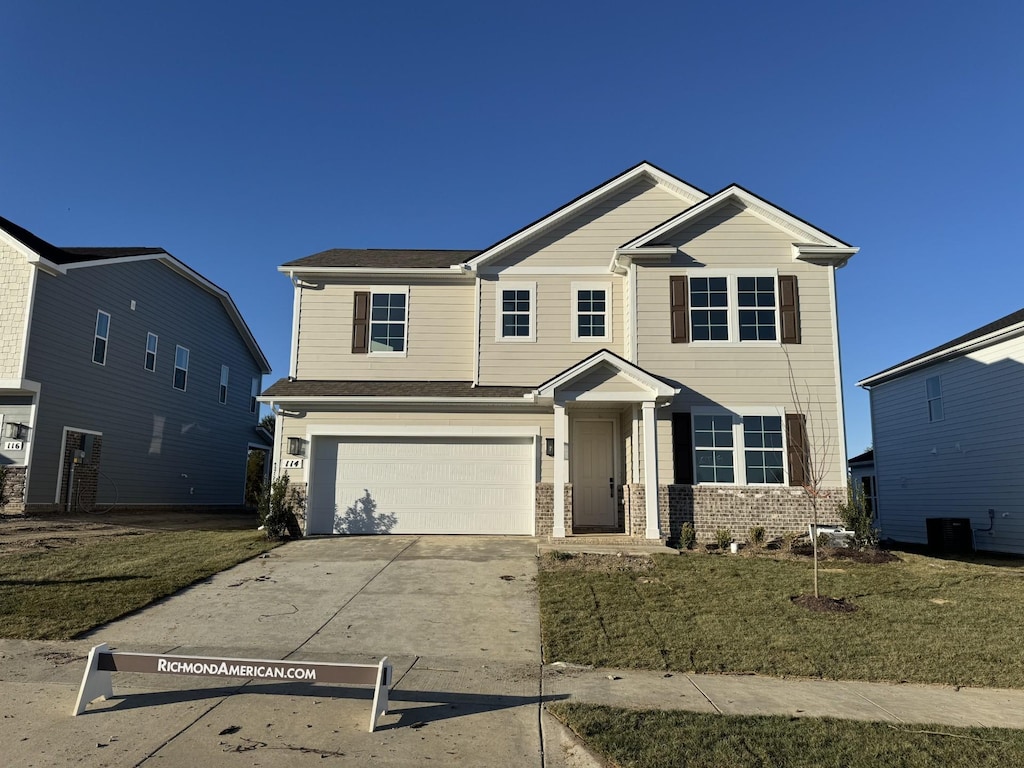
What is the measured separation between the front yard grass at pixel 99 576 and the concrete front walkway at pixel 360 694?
0.34 metres

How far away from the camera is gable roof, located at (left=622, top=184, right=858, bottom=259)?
14430 mm

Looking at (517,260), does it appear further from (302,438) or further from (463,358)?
(302,438)

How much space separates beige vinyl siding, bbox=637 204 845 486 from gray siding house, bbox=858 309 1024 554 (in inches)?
206

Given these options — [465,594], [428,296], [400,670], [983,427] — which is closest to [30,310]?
[428,296]

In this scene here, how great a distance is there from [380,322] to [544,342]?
394cm

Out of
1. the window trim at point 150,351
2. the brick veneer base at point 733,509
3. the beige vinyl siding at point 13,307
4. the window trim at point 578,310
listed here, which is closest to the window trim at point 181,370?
the window trim at point 150,351

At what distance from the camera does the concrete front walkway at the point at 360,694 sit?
14.6ft

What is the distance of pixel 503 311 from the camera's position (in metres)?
15.5

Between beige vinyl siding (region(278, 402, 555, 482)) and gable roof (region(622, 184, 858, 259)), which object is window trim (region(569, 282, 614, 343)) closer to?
gable roof (region(622, 184, 858, 259))

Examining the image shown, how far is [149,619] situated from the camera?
25.6ft

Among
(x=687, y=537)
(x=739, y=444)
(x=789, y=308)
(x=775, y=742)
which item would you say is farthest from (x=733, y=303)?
(x=775, y=742)

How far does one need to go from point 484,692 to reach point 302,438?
9.91 meters

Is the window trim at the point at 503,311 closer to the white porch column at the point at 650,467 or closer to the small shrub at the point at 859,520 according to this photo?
the white porch column at the point at 650,467

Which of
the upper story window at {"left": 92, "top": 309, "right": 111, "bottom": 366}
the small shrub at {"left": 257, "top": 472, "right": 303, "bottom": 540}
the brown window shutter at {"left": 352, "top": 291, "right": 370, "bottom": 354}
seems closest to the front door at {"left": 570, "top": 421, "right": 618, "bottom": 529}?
the brown window shutter at {"left": 352, "top": 291, "right": 370, "bottom": 354}
